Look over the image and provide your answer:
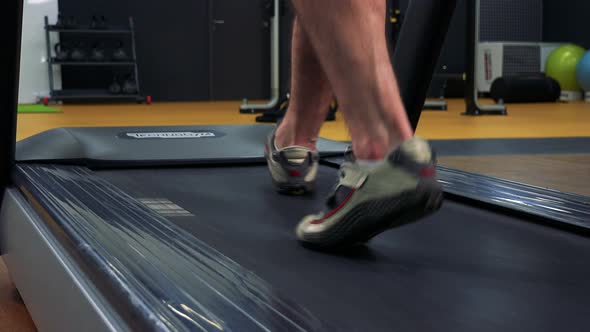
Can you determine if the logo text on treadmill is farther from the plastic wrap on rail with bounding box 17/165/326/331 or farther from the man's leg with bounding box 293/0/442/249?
the man's leg with bounding box 293/0/442/249

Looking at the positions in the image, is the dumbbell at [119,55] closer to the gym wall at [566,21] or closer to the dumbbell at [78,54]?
the dumbbell at [78,54]

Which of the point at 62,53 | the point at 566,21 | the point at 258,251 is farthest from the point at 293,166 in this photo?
the point at 566,21

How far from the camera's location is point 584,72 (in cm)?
689

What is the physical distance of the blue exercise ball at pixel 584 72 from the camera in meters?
6.84

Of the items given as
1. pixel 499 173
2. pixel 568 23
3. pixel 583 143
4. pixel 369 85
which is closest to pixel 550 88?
pixel 568 23

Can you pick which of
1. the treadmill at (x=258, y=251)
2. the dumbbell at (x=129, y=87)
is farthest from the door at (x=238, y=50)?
the treadmill at (x=258, y=251)

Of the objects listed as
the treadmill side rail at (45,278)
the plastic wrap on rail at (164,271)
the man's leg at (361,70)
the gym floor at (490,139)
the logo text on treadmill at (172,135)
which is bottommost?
the gym floor at (490,139)

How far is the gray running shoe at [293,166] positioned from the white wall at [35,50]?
620cm

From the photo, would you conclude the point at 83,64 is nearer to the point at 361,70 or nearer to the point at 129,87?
the point at 129,87

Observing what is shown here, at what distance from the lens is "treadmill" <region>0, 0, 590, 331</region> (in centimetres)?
62

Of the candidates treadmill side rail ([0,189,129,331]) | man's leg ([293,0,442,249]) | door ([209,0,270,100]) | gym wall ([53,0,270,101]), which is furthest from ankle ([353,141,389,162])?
door ([209,0,270,100])

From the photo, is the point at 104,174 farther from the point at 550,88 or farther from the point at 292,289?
the point at 550,88

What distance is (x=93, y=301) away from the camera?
2.19 feet

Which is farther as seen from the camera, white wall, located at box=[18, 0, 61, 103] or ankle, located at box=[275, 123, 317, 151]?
Answer: white wall, located at box=[18, 0, 61, 103]
